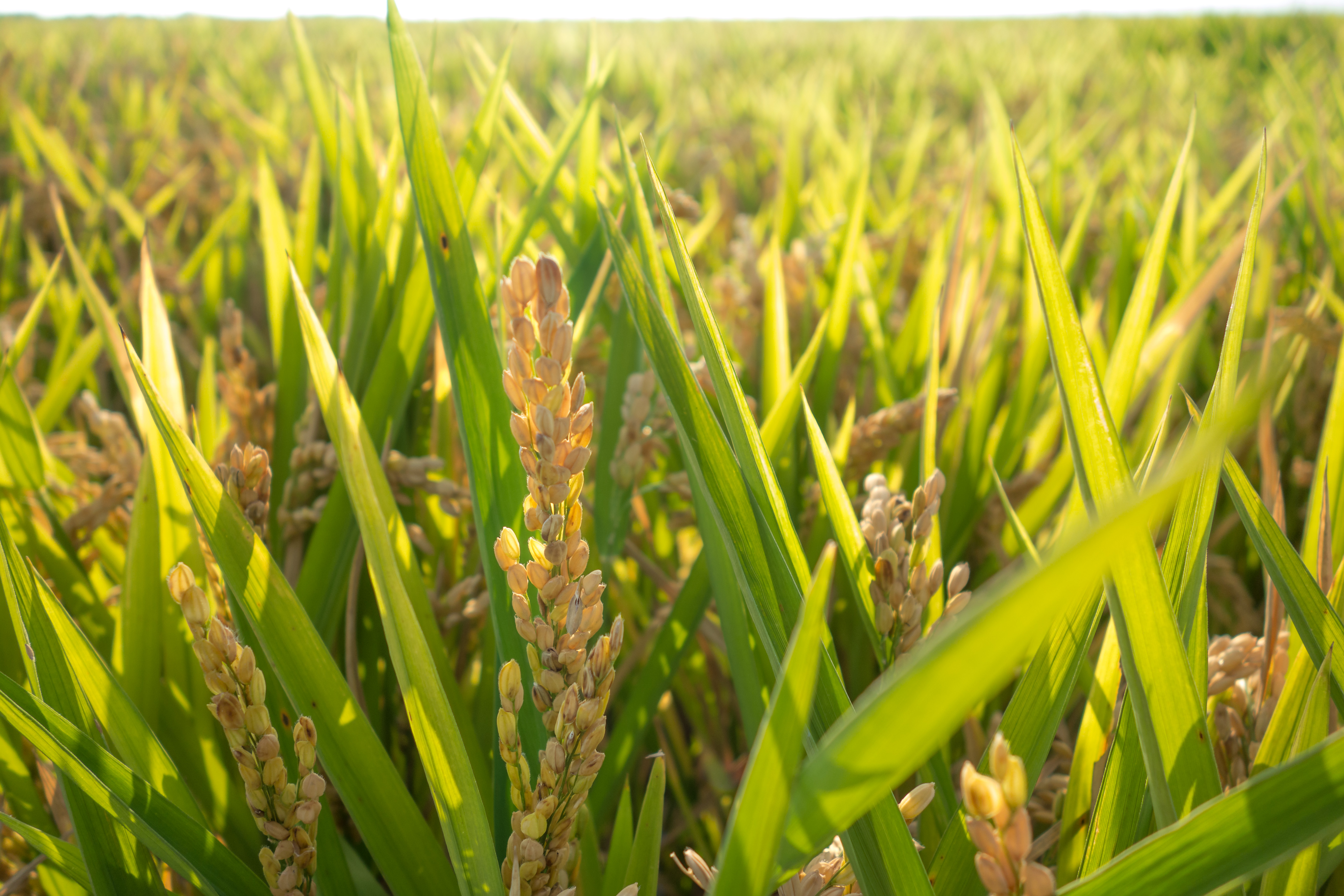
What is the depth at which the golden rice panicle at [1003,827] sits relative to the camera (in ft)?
0.65

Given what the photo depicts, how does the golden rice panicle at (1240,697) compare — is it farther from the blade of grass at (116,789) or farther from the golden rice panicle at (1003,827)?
the blade of grass at (116,789)

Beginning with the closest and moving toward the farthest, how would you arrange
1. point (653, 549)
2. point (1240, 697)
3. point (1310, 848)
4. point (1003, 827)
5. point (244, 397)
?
1. point (1003, 827)
2. point (1310, 848)
3. point (1240, 697)
4. point (244, 397)
5. point (653, 549)

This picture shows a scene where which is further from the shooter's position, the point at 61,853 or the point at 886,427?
the point at 886,427

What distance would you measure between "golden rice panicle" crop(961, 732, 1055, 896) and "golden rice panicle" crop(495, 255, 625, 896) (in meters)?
0.13

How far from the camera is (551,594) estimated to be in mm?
286

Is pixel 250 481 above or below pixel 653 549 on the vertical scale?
above

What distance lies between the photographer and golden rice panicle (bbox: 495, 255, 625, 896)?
0.26m

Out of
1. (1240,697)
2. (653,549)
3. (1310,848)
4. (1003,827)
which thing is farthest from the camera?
(653,549)

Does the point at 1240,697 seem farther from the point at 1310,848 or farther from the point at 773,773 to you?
the point at 773,773

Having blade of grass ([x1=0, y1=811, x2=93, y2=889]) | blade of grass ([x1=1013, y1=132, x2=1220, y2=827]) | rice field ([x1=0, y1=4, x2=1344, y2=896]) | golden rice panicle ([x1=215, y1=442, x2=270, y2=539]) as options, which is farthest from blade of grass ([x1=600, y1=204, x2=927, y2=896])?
blade of grass ([x1=0, y1=811, x2=93, y2=889])

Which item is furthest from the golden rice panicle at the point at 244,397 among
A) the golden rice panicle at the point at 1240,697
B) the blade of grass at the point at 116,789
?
the golden rice panicle at the point at 1240,697

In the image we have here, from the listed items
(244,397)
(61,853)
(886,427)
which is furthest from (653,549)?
(61,853)

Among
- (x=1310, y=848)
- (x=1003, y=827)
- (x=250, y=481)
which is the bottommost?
(x=1310, y=848)

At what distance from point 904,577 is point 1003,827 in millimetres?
199
